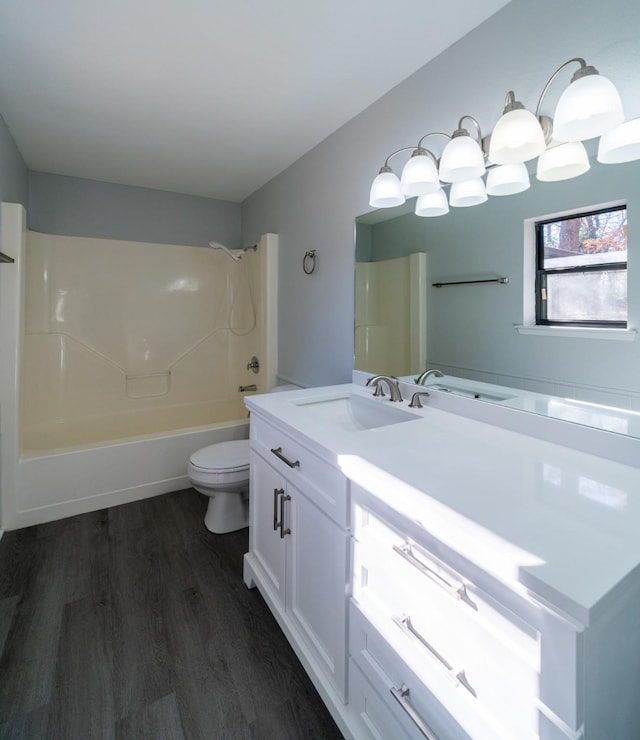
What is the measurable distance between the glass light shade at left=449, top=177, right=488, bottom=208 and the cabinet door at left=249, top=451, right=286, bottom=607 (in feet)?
4.04

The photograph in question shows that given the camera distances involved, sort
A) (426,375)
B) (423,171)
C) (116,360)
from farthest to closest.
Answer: (116,360)
(426,375)
(423,171)

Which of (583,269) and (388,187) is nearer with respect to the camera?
(583,269)

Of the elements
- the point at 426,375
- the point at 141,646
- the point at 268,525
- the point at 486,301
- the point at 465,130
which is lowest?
the point at 141,646

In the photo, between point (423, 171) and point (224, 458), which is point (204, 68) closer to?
point (423, 171)

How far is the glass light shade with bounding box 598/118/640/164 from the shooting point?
40.2 inches

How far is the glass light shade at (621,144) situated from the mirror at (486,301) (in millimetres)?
20

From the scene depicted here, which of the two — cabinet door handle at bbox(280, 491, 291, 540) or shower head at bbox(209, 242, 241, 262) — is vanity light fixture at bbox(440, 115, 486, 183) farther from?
shower head at bbox(209, 242, 241, 262)

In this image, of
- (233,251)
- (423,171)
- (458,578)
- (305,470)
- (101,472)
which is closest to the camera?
(458,578)

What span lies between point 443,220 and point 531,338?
0.59 metres

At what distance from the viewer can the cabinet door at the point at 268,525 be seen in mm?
1435

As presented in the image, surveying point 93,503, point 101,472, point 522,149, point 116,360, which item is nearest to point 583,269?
point 522,149

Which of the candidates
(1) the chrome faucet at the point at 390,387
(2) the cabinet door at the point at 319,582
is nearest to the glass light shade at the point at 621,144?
(1) the chrome faucet at the point at 390,387

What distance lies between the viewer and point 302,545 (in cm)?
128

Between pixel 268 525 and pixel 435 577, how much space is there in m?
0.91
